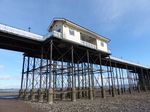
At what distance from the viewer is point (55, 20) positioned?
1914 cm

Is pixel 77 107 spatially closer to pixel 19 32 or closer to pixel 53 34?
pixel 53 34

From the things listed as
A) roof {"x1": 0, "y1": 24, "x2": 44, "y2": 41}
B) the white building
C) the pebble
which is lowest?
the pebble

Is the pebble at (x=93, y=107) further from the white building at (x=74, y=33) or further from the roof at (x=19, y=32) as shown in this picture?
the white building at (x=74, y=33)

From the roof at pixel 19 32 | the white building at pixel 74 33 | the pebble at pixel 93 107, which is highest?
the white building at pixel 74 33

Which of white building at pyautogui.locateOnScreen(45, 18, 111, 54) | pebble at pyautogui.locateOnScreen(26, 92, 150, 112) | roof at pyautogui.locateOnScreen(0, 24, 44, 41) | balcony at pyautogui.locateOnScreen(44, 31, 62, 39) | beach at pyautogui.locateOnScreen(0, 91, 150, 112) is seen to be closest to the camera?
pebble at pyautogui.locateOnScreen(26, 92, 150, 112)

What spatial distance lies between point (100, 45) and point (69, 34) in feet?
28.2

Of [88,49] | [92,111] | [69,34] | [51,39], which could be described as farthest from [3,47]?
[92,111]

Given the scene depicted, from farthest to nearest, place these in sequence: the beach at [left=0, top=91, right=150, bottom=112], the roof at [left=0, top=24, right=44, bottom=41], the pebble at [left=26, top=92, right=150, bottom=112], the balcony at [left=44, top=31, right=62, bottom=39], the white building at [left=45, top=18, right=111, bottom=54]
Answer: the white building at [left=45, top=18, right=111, bottom=54] < the balcony at [left=44, top=31, right=62, bottom=39] < the roof at [left=0, top=24, right=44, bottom=41] < the beach at [left=0, top=91, right=150, bottom=112] < the pebble at [left=26, top=92, right=150, bottom=112]

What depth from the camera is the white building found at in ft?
58.3

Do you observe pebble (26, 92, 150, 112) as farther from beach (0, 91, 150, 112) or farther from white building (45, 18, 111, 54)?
white building (45, 18, 111, 54)

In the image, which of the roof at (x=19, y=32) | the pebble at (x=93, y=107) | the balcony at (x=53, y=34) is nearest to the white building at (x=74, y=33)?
the balcony at (x=53, y=34)

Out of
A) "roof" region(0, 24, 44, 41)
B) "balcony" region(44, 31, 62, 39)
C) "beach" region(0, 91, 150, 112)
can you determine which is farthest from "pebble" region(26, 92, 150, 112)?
"balcony" region(44, 31, 62, 39)

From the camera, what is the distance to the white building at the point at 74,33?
17766 mm

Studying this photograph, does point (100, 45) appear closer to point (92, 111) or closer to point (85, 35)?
point (85, 35)
